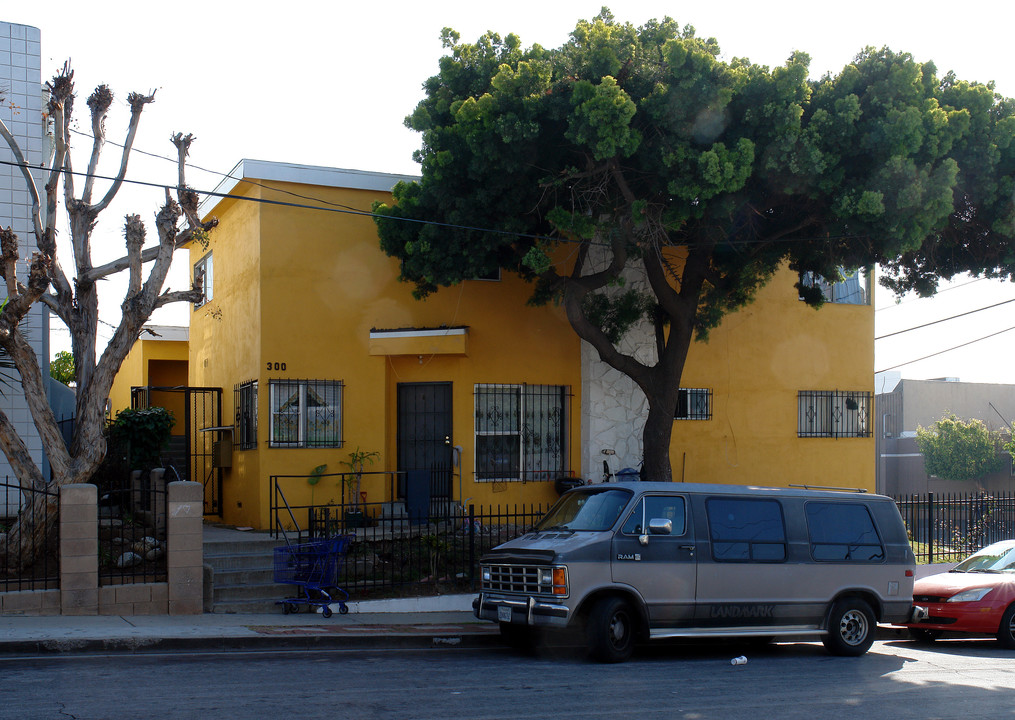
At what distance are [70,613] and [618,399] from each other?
9.86 meters

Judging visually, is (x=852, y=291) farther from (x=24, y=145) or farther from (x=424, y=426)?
(x=24, y=145)

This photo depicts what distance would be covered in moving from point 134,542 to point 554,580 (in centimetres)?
635

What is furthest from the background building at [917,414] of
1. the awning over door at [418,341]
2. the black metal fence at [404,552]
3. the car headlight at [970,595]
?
the black metal fence at [404,552]

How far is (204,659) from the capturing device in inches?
391

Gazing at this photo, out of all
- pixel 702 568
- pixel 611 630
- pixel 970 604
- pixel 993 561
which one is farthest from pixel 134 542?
pixel 993 561

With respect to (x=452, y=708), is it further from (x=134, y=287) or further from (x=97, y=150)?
(x=97, y=150)

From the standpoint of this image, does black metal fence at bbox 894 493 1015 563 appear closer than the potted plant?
No

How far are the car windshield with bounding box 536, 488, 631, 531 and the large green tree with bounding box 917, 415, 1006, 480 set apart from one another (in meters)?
35.9

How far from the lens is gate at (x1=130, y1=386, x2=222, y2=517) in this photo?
1730 centimetres

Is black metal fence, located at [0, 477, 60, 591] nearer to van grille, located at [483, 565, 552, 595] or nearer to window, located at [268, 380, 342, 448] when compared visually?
window, located at [268, 380, 342, 448]

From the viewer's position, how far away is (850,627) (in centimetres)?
1161

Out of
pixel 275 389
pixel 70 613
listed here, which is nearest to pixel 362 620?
pixel 70 613

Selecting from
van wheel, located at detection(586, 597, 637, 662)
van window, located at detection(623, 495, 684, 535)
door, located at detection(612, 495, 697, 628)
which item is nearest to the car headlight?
door, located at detection(612, 495, 697, 628)

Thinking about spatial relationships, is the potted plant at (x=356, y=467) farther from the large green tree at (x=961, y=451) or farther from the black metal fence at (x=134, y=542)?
the large green tree at (x=961, y=451)
